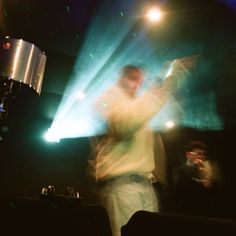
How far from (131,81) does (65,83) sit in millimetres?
3015

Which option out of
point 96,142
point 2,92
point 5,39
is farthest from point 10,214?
point 5,39

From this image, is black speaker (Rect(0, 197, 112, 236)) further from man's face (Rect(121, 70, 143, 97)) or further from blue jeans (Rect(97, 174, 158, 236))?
man's face (Rect(121, 70, 143, 97))

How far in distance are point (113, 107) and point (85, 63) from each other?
2909 mm

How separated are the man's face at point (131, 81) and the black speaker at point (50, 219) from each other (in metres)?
0.70

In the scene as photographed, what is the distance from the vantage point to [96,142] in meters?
1.63

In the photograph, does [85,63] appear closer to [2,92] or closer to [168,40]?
[168,40]

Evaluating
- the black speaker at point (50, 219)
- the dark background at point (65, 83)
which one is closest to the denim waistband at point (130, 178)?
the black speaker at point (50, 219)

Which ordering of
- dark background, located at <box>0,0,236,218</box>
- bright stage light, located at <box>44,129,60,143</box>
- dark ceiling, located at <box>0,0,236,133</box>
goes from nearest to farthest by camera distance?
dark ceiling, located at <box>0,0,236,133</box>
dark background, located at <box>0,0,236,218</box>
bright stage light, located at <box>44,129,60,143</box>

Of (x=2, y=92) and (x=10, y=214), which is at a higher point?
(x=2, y=92)

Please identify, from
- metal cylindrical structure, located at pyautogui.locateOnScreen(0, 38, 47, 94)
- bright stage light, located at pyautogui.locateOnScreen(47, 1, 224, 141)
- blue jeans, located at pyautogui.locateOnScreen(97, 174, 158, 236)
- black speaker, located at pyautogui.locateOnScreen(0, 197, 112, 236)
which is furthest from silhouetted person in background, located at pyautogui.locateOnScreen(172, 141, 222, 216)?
black speaker, located at pyautogui.locateOnScreen(0, 197, 112, 236)

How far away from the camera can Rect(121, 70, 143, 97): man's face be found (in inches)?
64.8

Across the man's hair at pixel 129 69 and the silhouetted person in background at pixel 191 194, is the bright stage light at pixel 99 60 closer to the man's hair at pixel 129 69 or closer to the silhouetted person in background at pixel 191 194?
the silhouetted person in background at pixel 191 194

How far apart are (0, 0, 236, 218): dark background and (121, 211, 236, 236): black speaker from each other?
159cm

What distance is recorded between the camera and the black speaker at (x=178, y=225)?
0.81 metres
